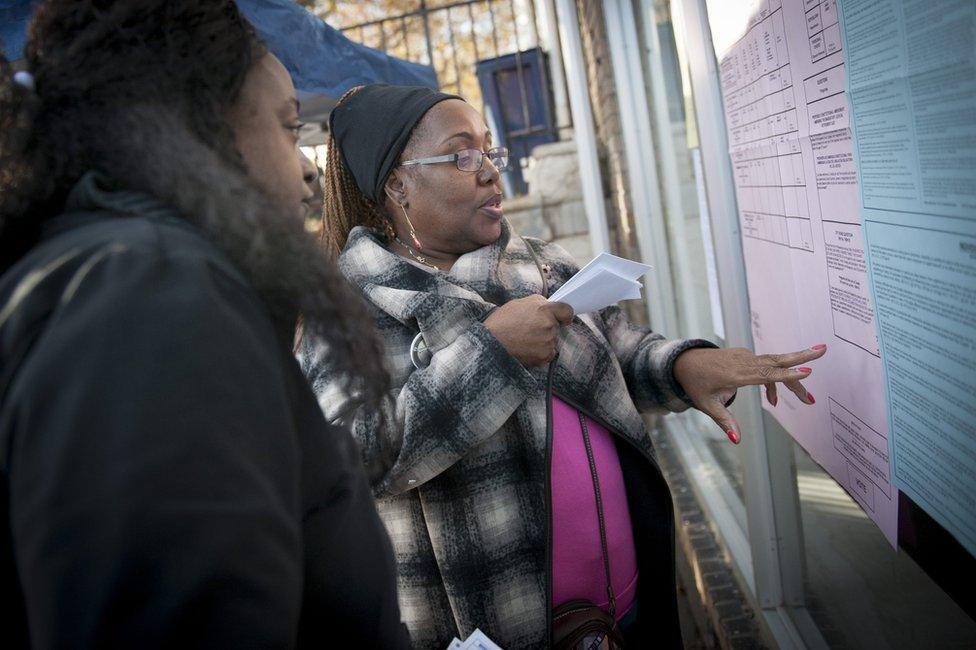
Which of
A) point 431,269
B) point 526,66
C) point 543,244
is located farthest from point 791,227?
point 526,66

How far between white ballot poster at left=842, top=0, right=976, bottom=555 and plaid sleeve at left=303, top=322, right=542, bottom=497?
29.2 inches

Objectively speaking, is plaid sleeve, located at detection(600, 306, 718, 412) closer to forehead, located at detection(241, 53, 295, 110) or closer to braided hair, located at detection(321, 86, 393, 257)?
braided hair, located at detection(321, 86, 393, 257)

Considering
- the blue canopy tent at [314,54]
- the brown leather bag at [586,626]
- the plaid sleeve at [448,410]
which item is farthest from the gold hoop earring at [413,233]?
the blue canopy tent at [314,54]

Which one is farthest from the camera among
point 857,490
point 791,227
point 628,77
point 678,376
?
point 628,77

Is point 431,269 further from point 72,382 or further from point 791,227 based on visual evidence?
point 72,382

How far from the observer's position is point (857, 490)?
1582mm

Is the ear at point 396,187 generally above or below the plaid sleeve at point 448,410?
above

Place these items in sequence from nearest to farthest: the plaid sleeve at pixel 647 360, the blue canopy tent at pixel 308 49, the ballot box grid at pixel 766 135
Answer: the ballot box grid at pixel 766 135, the plaid sleeve at pixel 647 360, the blue canopy tent at pixel 308 49

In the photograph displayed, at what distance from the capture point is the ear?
2.14 meters

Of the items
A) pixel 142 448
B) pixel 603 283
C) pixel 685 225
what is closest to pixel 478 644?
pixel 603 283

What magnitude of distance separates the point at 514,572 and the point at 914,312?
1.04 meters

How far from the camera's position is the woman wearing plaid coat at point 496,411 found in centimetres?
170

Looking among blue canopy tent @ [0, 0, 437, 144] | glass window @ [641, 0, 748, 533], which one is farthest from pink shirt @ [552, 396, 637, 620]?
blue canopy tent @ [0, 0, 437, 144]

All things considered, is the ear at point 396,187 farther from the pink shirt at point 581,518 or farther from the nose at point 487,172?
the pink shirt at point 581,518
